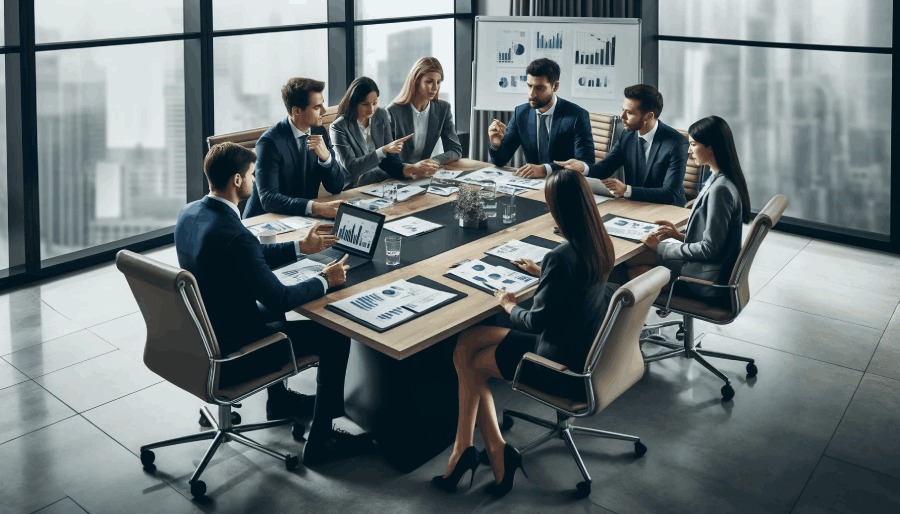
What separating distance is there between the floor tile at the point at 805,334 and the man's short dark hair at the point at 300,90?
102 inches

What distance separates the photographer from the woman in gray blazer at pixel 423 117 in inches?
208

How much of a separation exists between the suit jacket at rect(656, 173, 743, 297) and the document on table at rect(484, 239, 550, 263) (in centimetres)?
63

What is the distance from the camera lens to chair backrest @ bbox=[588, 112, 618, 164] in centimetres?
563

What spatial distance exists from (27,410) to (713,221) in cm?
326

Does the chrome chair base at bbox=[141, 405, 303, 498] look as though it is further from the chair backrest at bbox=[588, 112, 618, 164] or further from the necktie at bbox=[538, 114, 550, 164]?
the chair backrest at bbox=[588, 112, 618, 164]

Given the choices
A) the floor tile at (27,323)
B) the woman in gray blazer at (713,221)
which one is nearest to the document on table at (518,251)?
the woman in gray blazer at (713,221)

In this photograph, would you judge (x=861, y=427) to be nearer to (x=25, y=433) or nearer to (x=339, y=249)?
(x=339, y=249)

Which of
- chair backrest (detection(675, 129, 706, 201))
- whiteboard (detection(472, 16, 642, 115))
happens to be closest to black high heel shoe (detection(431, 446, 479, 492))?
chair backrest (detection(675, 129, 706, 201))

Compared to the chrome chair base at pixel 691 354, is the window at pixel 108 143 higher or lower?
higher

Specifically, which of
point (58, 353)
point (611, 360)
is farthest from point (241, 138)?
point (611, 360)

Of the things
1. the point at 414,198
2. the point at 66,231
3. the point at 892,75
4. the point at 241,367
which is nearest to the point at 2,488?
the point at 241,367

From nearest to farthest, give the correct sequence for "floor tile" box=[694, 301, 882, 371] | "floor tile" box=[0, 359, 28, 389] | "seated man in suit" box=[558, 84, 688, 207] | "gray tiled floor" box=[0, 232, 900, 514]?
"gray tiled floor" box=[0, 232, 900, 514]
"floor tile" box=[0, 359, 28, 389]
"floor tile" box=[694, 301, 882, 371]
"seated man in suit" box=[558, 84, 688, 207]

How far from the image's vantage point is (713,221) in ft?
12.7

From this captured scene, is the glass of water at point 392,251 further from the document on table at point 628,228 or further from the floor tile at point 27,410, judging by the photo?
the floor tile at point 27,410
